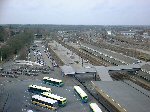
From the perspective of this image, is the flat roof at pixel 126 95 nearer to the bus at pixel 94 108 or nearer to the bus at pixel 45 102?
the bus at pixel 94 108

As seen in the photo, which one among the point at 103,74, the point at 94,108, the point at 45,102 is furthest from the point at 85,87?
the point at 94,108

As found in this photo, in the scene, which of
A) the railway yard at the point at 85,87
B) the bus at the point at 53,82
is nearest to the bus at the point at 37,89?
the railway yard at the point at 85,87

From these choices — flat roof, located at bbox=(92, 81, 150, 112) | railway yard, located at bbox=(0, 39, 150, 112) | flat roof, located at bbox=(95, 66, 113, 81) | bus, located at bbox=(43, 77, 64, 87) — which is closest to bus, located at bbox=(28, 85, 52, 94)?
railway yard, located at bbox=(0, 39, 150, 112)

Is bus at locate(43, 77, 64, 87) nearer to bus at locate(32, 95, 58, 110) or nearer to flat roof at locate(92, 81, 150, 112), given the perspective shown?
flat roof at locate(92, 81, 150, 112)

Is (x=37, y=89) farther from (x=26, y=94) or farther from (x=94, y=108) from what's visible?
(x=94, y=108)

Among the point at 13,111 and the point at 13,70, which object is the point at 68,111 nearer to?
the point at 13,111

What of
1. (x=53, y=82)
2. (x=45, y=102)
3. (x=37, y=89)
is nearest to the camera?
(x=45, y=102)
